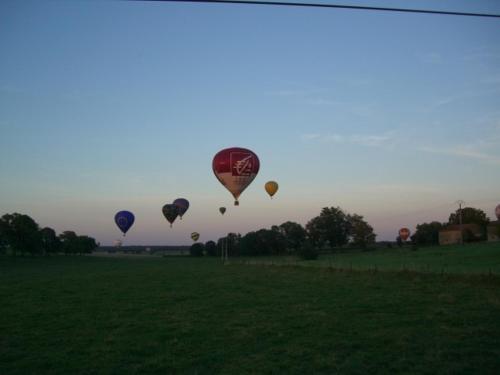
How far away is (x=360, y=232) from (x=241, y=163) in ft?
265

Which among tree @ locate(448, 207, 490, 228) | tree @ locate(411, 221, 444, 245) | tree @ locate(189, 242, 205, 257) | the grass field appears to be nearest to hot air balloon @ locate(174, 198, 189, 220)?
tree @ locate(189, 242, 205, 257)

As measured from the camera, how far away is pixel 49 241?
9931cm

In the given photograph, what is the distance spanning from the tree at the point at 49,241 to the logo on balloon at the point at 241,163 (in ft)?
236

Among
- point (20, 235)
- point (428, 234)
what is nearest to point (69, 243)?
point (20, 235)

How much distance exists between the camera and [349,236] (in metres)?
108

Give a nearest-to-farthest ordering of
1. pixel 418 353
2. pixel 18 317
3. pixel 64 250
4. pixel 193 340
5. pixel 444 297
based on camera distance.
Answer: pixel 418 353 → pixel 193 340 → pixel 18 317 → pixel 444 297 → pixel 64 250

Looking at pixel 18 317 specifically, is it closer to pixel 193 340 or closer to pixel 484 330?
pixel 193 340

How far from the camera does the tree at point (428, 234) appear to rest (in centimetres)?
9728

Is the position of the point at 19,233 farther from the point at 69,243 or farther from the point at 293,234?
the point at 293,234

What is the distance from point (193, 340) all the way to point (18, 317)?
7.37 metres

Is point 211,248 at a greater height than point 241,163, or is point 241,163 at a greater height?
point 241,163

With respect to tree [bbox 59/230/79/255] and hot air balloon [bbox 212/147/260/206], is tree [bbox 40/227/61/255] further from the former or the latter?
hot air balloon [bbox 212/147/260/206]

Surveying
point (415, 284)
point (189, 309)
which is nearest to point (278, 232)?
point (415, 284)

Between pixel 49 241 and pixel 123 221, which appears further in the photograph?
pixel 49 241
